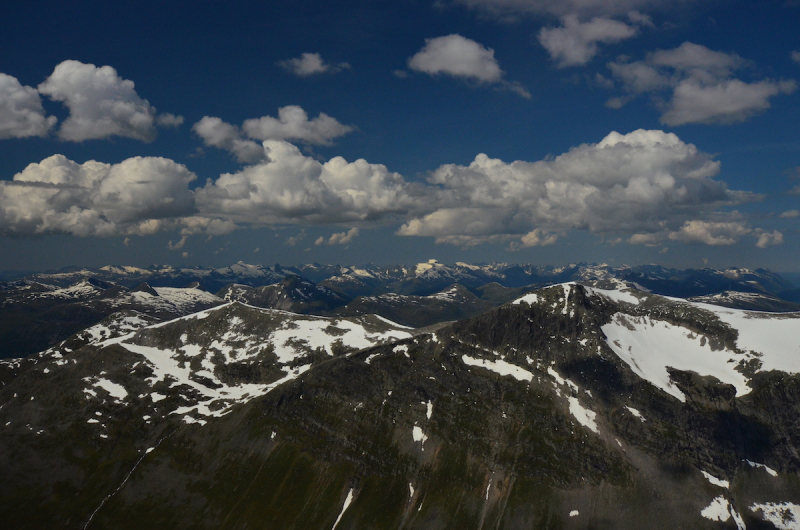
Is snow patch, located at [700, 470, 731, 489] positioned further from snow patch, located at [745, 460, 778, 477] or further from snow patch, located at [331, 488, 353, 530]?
snow patch, located at [331, 488, 353, 530]

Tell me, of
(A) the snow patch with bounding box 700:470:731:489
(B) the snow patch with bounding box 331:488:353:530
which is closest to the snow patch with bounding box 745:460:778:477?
(A) the snow patch with bounding box 700:470:731:489

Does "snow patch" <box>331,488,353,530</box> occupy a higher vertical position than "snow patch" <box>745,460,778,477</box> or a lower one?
lower

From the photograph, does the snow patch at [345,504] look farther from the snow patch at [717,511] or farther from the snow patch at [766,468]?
the snow patch at [766,468]

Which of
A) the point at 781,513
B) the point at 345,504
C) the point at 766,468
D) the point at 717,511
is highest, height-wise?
the point at 766,468

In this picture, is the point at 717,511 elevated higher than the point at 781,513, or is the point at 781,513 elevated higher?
the point at 781,513

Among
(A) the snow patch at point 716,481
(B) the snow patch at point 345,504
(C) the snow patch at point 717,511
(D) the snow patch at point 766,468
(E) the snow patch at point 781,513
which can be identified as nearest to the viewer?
(E) the snow patch at point 781,513

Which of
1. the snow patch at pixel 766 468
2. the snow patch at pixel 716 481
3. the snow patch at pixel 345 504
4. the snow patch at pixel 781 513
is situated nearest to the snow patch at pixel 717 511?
the snow patch at pixel 716 481

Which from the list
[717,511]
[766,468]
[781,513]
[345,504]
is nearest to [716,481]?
[717,511]

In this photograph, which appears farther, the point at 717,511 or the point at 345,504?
the point at 345,504

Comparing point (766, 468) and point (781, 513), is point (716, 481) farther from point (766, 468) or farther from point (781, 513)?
point (766, 468)

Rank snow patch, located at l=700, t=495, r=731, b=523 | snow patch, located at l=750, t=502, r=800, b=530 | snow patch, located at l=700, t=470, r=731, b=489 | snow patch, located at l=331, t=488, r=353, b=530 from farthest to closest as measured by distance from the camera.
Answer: snow patch, located at l=700, t=470, r=731, b=489
snow patch, located at l=331, t=488, r=353, b=530
snow patch, located at l=700, t=495, r=731, b=523
snow patch, located at l=750, t=502, r=800, b=530

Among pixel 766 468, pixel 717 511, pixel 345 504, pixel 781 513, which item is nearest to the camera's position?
pixel 781 513

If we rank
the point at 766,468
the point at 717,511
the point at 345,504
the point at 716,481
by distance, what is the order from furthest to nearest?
the point at 766,468 → the point at 345,504 → the point at 716,481 → the point at 717,511

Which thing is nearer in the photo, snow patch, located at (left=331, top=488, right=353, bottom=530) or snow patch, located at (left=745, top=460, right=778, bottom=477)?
snow patch, located at (left=331, top=488, right=353, bottom=530)
